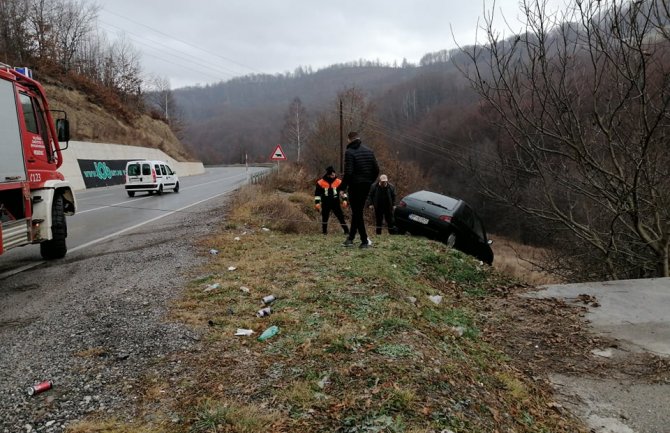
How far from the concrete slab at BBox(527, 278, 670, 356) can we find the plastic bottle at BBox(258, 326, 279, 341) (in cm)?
338

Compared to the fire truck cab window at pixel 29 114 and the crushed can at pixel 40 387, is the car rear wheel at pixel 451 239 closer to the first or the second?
the fire truck cab window at pixel 29 114

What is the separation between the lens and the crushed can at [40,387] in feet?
9.77

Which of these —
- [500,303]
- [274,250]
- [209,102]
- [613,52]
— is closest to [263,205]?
[274,250]

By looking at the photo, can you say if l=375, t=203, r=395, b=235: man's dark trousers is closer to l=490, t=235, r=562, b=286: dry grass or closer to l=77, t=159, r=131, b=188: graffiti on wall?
l=490, t=235, r=562, b=286: dry grass

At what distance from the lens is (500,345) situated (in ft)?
14.6

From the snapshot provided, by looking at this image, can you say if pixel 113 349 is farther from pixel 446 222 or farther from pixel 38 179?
pixel 446 222

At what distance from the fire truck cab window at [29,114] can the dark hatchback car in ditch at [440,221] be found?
24.8ft

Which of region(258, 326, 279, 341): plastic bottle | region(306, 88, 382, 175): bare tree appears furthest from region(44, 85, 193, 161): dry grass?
region(258, 326, 279, 341): plastic bottle

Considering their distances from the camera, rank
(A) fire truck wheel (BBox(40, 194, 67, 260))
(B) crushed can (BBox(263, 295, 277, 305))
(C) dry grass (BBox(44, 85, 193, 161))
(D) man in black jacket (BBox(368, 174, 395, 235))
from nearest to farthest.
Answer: (B) crushed can (BBox(263, 295, 277, 305)) → (A) fire truck wheel (BBox(40, 194, 67, 260)) → (D) man in black jacket (BBox(368, 174, 395, 235)) → (C) dry grass (BBox(44, 85, 193, 161))

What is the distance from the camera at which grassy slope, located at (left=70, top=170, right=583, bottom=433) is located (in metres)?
2.63

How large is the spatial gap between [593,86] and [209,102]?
133138 mm

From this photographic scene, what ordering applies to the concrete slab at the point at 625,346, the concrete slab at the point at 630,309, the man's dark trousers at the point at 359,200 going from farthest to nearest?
the man's dark trousers at the point at 359,200
the concrete slab at the point at 630,309
the concrete slab at the point at 625,346

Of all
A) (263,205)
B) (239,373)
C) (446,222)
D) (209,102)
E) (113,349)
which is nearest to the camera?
(239,373)

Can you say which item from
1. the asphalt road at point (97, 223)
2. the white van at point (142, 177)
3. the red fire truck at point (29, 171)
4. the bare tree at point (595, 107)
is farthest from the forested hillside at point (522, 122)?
the white van at point (142, 177)
